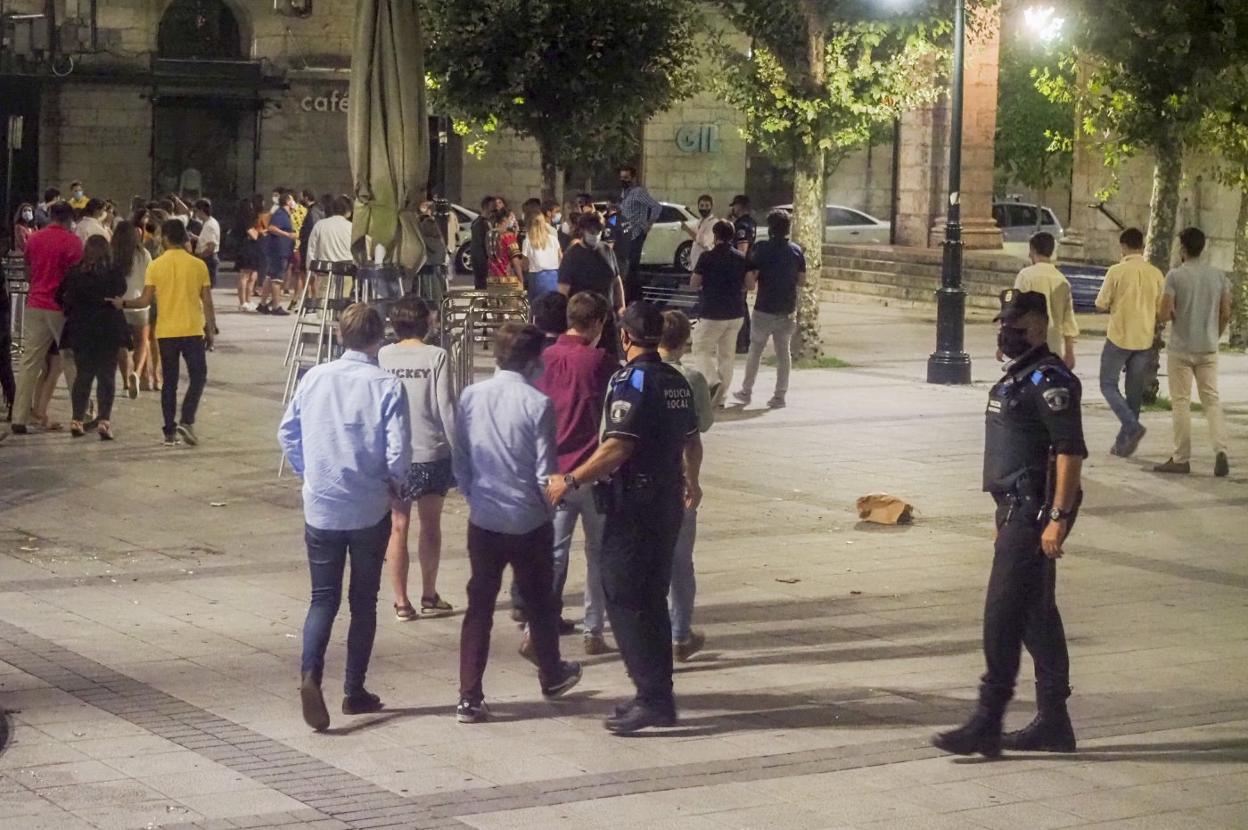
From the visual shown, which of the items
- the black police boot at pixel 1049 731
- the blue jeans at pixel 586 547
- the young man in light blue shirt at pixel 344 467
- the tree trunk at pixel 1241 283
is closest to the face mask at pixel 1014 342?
the black police boot at pixel 1049 731

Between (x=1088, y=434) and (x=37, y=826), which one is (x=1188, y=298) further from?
(x=37, y=826)

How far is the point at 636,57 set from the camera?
90.0ft

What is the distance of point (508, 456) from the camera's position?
317 inches

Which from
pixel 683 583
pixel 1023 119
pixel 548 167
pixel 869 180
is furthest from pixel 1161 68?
pixel 1023 119

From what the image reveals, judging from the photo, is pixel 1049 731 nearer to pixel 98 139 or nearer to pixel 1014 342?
pixel 1014 342

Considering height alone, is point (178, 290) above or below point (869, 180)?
below

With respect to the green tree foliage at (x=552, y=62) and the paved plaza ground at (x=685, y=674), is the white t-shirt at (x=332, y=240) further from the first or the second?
the green tree foliage at (x=552, y=62)

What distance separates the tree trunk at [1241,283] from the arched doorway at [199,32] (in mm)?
22897

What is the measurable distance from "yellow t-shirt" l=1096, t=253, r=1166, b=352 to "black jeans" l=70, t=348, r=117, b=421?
7455 millimetres

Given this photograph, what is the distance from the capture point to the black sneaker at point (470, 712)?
8.01 m

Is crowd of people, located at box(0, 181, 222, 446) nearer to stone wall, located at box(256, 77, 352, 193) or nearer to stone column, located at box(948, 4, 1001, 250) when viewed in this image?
stone column, located at box(948, 4, 1001, 250)

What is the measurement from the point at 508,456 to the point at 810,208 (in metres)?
15.0

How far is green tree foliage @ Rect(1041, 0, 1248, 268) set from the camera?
60.5 ft

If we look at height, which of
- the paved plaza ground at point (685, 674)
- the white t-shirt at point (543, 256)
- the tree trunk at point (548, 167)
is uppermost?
the tree trunk at point (548, 167)
